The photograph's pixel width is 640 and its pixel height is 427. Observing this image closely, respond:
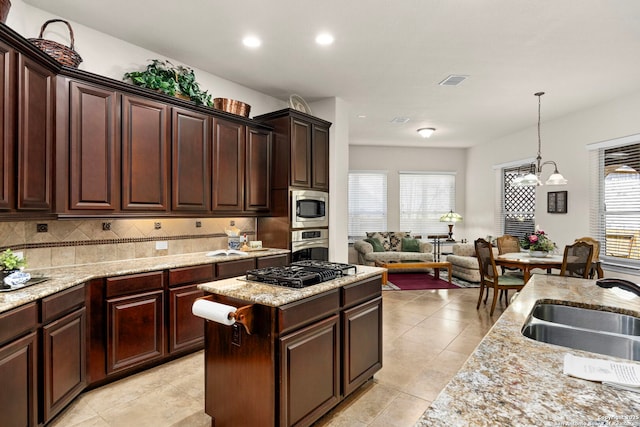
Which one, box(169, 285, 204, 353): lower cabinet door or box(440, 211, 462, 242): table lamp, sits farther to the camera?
box(440, 211, 462, 242): table lamp

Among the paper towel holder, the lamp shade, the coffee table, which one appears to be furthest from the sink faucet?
the lamp shade

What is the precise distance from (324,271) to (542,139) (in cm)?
599

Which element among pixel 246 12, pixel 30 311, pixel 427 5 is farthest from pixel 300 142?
pixel 30 311

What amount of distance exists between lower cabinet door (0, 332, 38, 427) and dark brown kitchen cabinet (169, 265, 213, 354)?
1.08 m

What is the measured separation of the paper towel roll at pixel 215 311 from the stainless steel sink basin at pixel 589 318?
5.07 ft

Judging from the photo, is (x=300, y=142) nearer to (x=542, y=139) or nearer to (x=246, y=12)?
(x=246, y=12)

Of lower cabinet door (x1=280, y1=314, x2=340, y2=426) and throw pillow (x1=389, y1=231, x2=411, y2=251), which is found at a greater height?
throw pillow (x1=389, y1=231, x2=411, y2=251)

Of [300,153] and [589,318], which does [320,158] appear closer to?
[300,153]

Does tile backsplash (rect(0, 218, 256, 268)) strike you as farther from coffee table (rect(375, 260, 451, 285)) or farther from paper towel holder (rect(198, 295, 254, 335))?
coffee table (rect(375, 260, 451, 285))

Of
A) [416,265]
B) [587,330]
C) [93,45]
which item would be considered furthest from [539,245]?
[93,45]

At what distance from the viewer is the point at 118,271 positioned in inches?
106

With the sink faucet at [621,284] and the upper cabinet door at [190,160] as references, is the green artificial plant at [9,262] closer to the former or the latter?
the upper cabinet door at [190,160]

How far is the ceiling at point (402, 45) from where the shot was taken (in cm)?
277

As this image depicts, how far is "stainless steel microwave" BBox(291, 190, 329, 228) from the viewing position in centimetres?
424
